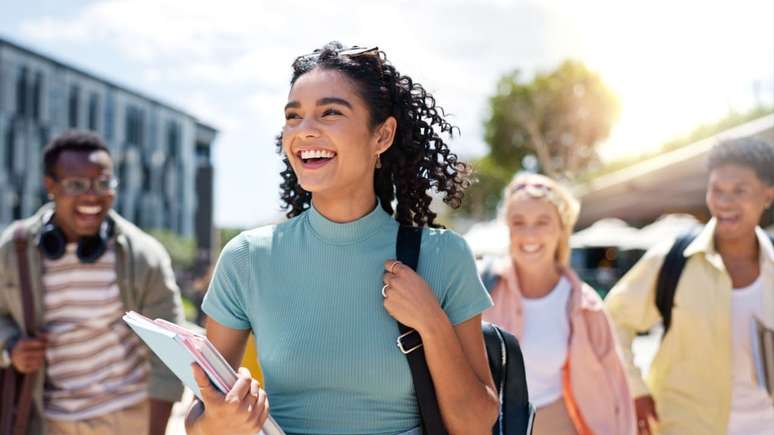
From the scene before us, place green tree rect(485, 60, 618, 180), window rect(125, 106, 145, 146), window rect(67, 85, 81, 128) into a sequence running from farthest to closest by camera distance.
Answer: window rect(125, 106, 145, 146) → window rect(67, 85, 81, 128) → green tree rect(485, 60, 618, 180)

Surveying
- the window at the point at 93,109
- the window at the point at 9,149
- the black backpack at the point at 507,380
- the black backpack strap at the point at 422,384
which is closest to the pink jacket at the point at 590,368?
the black backpack at the point at 507,380

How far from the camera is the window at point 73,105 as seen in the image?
48594 mm

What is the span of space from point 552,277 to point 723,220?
842mm

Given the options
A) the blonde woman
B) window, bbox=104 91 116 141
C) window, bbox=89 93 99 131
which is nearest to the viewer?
the blonde woman

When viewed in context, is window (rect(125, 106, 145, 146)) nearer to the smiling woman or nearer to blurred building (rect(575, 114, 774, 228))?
blurred building (rect(575, 114, 774, 228))

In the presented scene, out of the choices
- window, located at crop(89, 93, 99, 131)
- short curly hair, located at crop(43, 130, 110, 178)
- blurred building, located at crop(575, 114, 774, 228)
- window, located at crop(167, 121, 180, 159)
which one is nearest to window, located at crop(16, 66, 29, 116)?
window, located at crop(89, 93, 99, 131)

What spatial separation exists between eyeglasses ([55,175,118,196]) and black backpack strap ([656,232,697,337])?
272cm

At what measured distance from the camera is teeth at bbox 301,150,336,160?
2.10 metres

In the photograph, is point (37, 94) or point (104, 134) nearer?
point (37, 94)

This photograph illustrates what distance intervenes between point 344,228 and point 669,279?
7.37 feet

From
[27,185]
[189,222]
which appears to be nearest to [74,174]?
[27,185]

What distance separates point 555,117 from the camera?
37844mm

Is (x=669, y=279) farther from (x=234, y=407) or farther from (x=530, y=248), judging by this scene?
(x=234, y=407)

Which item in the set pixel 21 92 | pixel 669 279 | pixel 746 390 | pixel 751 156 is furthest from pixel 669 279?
pixel 21 92
